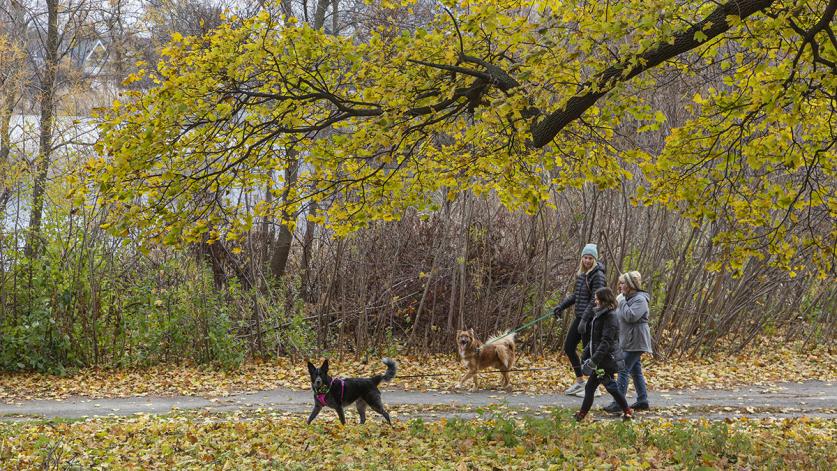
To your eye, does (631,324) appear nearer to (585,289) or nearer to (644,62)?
(585,289)

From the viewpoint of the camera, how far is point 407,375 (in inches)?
496

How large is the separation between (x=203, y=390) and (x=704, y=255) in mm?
8962

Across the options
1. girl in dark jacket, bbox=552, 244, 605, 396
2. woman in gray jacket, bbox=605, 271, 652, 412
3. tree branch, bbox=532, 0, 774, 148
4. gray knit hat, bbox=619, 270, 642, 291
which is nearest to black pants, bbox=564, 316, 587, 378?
girl in dark jacket, bbox=552, 244, 605, 396

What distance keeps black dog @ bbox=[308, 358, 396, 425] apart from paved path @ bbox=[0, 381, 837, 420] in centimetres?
187

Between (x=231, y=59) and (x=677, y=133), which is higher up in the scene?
(x=231, y=59)

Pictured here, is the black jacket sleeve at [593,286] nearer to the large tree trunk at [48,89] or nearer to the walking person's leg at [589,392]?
the walking person's leg at [589,392]

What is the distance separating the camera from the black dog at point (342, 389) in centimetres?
825

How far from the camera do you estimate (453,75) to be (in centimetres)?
870

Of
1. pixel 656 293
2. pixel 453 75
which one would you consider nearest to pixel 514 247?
pixel 656 293

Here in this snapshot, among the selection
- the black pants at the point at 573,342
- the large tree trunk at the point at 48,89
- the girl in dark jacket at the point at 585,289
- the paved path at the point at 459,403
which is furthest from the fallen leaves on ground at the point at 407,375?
the large tree trunk at the point at 48,89

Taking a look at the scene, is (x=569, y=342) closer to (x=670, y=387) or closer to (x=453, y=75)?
(x=670, y=387)

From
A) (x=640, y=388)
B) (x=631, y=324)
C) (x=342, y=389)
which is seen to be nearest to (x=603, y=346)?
(x=631, y=324)

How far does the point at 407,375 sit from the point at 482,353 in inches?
60.7

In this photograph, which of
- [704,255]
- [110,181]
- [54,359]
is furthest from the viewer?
[704,255]
